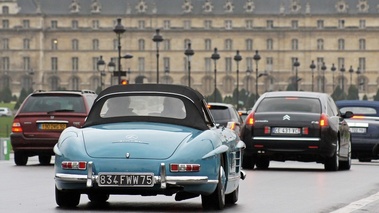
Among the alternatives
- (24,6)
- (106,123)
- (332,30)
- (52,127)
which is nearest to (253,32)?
(332,30)

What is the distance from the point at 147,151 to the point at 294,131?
917cm

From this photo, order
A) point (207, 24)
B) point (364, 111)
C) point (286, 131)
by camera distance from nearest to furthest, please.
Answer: point (286, 131) → point (364, 111) → point (207, 24)

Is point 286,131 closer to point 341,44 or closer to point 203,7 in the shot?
point 341,44

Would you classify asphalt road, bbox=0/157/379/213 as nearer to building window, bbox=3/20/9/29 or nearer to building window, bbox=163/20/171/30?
building window, bbox=163/20/171/30

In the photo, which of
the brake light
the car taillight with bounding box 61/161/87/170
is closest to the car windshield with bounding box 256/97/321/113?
the brake light

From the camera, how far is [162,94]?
1341cm

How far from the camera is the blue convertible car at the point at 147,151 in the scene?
12.2 metres

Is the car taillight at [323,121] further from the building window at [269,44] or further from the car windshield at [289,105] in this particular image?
the building window at [269,44]

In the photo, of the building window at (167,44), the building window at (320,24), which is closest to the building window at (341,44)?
the building window at (320,24)

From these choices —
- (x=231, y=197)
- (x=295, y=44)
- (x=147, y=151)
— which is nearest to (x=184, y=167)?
(x=147, y=151)

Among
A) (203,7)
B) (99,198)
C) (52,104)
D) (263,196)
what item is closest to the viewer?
(99,198)

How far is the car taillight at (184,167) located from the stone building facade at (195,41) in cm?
14077

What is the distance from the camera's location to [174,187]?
12.2 m

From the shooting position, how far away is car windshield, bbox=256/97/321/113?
21.6 meters
